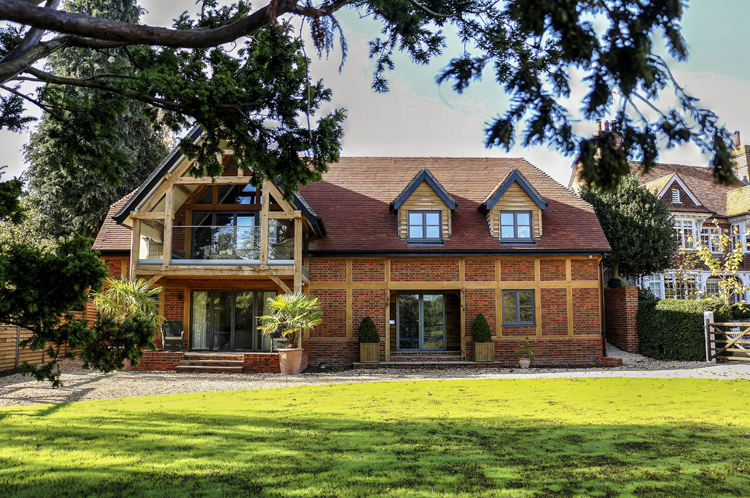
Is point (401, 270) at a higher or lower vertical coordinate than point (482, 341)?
higher

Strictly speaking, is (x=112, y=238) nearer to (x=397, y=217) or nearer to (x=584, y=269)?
(x=397, y=217)

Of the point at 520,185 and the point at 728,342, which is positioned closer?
the point at 728,342

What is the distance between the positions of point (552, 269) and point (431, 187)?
4.65 meters

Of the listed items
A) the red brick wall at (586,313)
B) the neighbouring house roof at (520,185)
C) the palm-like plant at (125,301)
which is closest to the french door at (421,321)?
the neighbouring house roof at (520,185)

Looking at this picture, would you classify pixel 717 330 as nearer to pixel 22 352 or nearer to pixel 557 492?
pixel 557 492

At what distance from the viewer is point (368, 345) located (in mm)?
16453

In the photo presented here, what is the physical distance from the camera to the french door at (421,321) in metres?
18.2

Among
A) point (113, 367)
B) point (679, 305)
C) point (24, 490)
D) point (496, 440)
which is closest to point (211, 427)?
point (113, 367)

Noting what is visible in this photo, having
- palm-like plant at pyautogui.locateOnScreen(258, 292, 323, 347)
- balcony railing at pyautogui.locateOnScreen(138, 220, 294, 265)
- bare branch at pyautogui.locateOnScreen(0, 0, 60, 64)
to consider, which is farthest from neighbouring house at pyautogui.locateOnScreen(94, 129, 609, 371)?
bare branch at pyautogui.locateOnScreen(0, 0, 60, 64)

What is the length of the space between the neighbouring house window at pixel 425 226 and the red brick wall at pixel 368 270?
148 centimetres

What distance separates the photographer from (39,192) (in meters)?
25.6

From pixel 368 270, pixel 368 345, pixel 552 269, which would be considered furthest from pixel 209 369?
pixel 552 269

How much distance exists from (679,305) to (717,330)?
1182 millimetres

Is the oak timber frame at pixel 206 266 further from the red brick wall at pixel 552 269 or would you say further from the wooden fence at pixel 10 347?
the red brick wall at pixel 552 269
